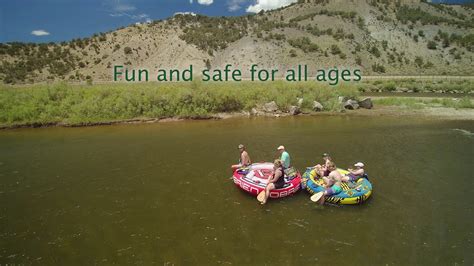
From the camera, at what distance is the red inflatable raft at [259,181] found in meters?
14.3

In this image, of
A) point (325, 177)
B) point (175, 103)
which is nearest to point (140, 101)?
point (175, 103)

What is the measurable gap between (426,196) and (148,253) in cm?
1142

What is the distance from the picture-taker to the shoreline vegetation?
33.8m

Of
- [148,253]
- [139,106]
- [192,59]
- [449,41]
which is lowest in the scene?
[148,253]

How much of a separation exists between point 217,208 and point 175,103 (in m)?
23.8

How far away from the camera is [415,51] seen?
84438mm

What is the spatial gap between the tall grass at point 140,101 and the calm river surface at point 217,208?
32.3 ft

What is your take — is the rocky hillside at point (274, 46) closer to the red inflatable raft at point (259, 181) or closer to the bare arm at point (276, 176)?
the red inflatable raft at point (259, 181)

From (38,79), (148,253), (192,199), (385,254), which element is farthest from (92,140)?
(38,79)

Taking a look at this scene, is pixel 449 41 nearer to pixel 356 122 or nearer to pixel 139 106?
pixel 356 122

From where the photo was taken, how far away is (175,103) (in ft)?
118

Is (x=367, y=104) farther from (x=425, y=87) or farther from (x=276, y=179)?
(x=276, y=179)

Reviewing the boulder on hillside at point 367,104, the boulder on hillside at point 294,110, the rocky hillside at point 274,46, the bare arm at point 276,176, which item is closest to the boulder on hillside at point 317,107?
the boulder on hillside at point 294,110

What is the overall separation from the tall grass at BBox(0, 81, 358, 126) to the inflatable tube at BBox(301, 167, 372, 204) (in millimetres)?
22043
